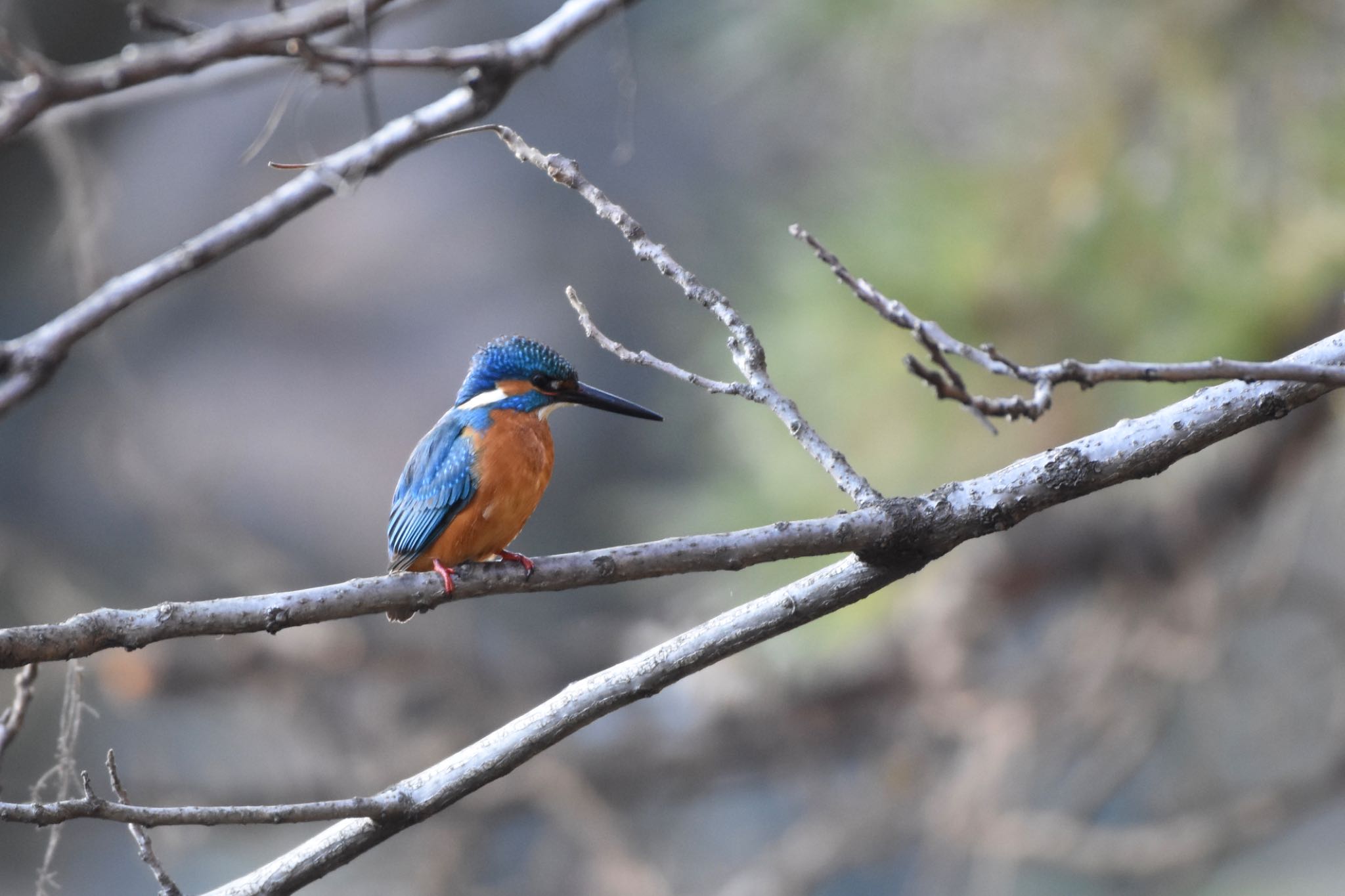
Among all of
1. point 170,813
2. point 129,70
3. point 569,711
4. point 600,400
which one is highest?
point 600,400

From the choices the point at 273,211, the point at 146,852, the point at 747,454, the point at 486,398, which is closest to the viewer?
the point at 146,852

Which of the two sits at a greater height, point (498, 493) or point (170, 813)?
point (498, 493)

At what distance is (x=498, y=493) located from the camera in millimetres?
1617

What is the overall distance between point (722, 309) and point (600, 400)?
0.43 metres

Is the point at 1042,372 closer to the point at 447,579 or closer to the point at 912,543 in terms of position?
the point at 912,543

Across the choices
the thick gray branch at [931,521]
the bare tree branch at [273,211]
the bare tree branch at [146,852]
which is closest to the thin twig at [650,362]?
the thick gray branch at [931,521]

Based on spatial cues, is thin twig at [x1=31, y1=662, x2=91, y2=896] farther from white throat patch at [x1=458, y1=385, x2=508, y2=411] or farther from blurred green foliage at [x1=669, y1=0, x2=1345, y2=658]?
blurred green foliage at [x1=669, y1=0, x2=1345, y2=658]

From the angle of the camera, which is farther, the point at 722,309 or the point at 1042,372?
the point at 722,309

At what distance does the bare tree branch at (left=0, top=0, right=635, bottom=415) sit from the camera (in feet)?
4.15

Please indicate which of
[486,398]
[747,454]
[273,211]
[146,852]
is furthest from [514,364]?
[747,454]

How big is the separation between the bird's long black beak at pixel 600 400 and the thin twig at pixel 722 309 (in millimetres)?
294

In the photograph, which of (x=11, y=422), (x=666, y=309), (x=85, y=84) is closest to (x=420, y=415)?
(x=666, y=309)

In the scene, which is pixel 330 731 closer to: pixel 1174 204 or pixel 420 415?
pixel 420 415

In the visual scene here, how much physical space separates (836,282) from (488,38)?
3718mm
